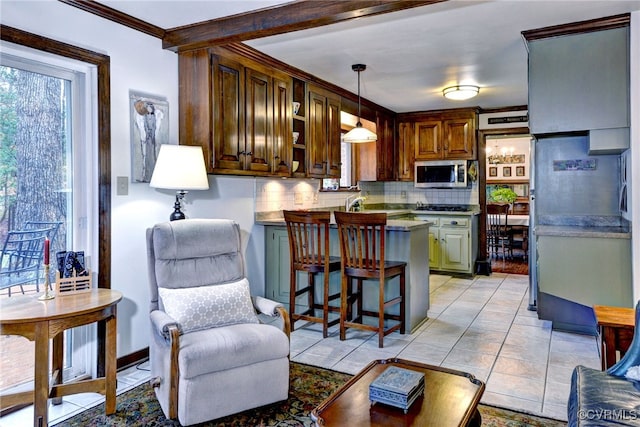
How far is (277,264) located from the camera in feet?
14.2

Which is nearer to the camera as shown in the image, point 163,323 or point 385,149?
point 163,323

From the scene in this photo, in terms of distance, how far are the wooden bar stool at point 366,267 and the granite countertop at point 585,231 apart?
1.17 metres

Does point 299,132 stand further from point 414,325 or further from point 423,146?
point 423,146

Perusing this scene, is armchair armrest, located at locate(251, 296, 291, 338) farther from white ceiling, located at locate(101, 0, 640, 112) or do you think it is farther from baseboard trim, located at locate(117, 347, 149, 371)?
white ceiling, located at locate(101, 0, 640, 112)

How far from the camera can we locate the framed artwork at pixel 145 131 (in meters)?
3.02

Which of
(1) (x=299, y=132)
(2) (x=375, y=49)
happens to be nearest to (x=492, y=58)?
(2) (x=375, y=49)

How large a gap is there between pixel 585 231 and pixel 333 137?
8.79 feet

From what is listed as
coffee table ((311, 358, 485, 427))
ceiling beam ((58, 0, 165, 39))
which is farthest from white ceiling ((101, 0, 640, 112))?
coffee table ((311, 358, 485, 427))

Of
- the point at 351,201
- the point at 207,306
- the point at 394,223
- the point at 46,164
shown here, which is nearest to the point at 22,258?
the point at 46,164

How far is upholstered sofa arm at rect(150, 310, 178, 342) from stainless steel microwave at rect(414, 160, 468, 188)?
15.9 feet

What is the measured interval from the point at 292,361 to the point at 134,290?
3.93ft

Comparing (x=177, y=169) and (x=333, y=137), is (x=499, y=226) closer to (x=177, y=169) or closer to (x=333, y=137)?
(x=333, y=137)

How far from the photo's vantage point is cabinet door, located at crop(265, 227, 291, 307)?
168 inches

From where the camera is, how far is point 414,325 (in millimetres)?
3771
